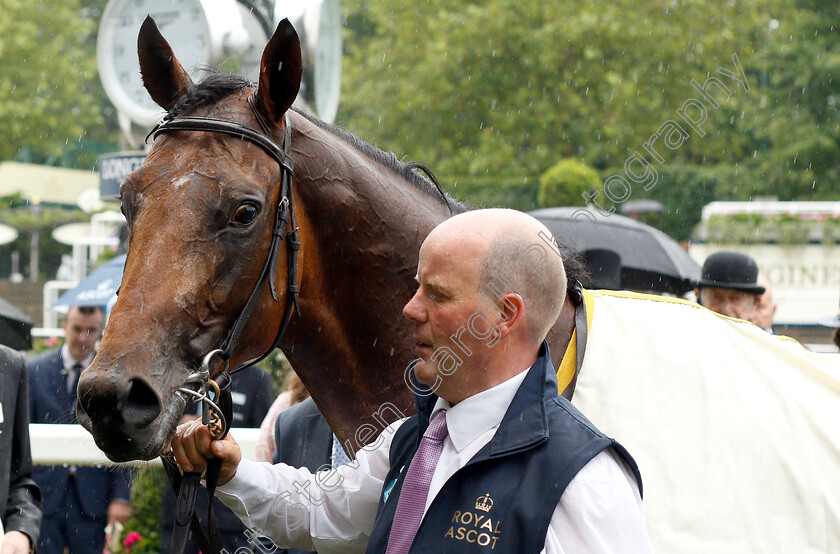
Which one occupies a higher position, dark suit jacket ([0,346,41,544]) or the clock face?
the clock face

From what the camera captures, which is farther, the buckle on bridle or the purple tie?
the buckle on bridle

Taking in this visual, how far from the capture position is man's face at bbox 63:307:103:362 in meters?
5.81

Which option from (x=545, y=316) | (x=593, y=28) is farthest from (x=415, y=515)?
(x=593, y=28)

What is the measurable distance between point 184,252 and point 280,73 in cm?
56

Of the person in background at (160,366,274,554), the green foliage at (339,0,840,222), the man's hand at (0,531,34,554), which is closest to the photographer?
the man's hand at (0,531,34,554)

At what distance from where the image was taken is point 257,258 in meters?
2.23

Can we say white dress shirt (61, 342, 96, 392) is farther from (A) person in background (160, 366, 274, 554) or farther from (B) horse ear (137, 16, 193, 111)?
(B) horse ear (137, 16, 193, 111)

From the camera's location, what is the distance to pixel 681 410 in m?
2.40

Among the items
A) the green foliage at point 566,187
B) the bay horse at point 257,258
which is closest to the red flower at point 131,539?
the bay horse at point 257,258

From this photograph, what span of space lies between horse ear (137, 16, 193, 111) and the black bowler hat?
3.81m

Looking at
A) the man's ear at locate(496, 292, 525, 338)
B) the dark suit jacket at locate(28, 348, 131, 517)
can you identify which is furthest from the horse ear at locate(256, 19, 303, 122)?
the dark suit jacket at locate(28, 348, 131, 517)

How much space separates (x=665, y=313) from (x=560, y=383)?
0.41 m

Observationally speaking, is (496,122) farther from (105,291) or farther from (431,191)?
(431,191)

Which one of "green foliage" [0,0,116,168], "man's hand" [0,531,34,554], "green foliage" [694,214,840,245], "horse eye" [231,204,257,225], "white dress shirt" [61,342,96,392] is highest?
"horse eye" [231,204,257,225]
